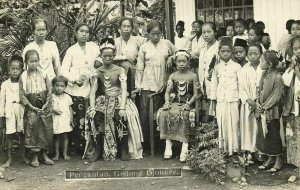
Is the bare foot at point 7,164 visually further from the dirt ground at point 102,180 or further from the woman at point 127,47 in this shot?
the woman at point 127,47

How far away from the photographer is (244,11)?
33.9 ft

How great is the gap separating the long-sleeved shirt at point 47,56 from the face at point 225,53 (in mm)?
2311

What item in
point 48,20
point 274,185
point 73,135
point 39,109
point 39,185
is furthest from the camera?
point 48,20

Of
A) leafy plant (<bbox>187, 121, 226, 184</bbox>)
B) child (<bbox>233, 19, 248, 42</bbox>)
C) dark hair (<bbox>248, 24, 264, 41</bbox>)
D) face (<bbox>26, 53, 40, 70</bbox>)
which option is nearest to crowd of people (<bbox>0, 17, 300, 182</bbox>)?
face (<bbox>26, 53, 40, 70</bbox>)

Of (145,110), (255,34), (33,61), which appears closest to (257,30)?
(255,34)

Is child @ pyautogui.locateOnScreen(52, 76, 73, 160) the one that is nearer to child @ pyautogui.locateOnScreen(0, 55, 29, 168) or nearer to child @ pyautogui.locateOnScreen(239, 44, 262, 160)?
child @ pyautogui.locateOnScreen(0, 55, 29, 168)

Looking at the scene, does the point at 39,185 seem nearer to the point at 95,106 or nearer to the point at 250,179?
the point at 95,106

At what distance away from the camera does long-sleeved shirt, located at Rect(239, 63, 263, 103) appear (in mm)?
6020

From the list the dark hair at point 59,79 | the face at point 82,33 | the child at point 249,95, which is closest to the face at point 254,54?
the child at point 249,95

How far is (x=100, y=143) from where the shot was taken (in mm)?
6828

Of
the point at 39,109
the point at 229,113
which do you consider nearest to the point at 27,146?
the point at 39,109

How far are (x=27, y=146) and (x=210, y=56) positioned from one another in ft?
8.88

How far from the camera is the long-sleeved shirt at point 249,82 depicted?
6020 millimetres

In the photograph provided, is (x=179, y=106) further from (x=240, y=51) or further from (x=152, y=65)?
(x=240, y=51)
